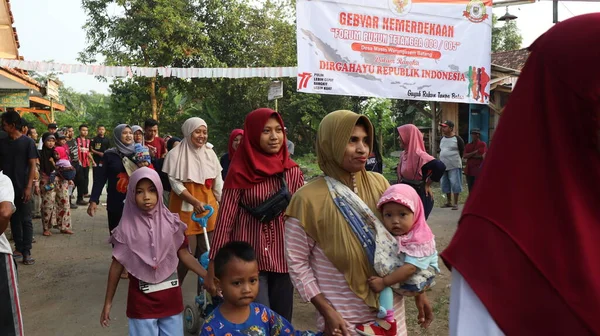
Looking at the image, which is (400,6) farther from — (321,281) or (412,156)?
(321,281)

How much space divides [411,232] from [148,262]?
1.71m

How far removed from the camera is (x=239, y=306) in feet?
8.34

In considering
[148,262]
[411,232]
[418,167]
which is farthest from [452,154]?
[411,232]

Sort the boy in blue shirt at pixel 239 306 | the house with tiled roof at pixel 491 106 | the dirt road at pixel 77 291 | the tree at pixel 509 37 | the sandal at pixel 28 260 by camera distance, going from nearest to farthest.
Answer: the boy in blue shirt at pixel 239 306
the dirt road at pixel 77 291
the sandal at pixel 28 260
the house with tiled roof at pixel 491 106
the tree at pixel 509 37

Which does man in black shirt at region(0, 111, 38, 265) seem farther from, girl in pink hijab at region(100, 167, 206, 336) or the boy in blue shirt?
the boy in blue shirt

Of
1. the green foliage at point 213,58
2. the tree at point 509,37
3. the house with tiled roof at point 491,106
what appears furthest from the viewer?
the tree at point 509,37

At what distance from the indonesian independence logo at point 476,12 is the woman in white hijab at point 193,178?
13.4 ft

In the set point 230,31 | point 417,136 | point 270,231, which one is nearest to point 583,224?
point 270,231

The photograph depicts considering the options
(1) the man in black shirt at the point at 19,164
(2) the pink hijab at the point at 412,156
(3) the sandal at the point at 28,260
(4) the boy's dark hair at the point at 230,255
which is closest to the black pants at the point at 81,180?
(3) the sandal at the point at 28,260

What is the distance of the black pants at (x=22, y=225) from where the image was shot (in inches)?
274

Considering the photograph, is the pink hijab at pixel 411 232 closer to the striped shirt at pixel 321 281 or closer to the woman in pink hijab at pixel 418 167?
the striped shirt at pixel 321 281

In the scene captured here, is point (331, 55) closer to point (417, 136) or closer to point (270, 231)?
point (417, 136)

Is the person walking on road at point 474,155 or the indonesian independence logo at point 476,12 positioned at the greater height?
the indonesian independence logo at point 476,12

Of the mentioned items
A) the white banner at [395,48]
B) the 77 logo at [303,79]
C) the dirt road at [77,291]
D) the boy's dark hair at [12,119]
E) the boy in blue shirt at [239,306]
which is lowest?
the dirt road at [77,291]
